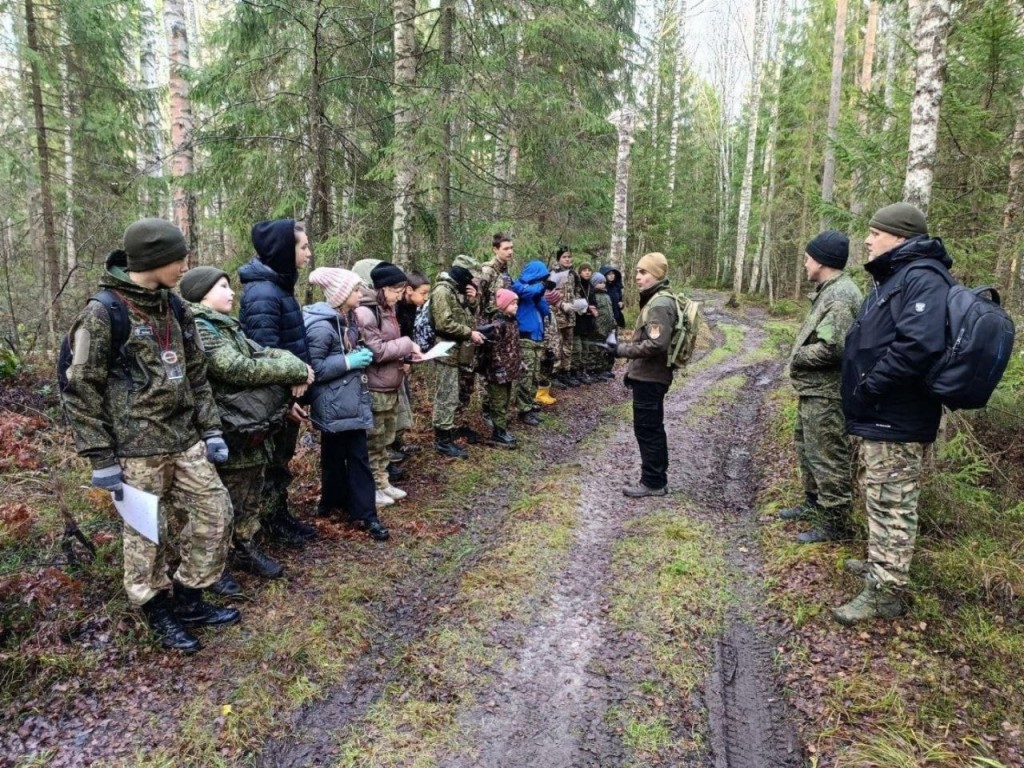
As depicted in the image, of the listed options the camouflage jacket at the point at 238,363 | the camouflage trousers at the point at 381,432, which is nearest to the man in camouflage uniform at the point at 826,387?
the camouflage trousers at the point at 381,432

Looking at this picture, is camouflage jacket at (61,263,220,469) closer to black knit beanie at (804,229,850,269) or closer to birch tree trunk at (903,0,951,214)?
black knit beanie at (804,229,850,269)

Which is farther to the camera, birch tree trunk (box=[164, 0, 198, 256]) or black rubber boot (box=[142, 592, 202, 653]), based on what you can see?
birch tree trunk (box=[164, 0, 198, 256])

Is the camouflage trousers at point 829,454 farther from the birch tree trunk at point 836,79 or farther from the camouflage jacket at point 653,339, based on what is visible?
the birch tree trunk at point 836,79

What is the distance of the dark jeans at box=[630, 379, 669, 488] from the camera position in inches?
223

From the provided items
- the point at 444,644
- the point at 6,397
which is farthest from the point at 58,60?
the point at 444,644

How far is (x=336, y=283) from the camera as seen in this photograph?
458 cm

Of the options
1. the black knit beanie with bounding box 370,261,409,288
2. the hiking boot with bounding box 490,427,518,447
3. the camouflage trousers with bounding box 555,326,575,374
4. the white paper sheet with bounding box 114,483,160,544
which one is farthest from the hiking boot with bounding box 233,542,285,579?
the camouflage trousers with bounding box 555,326,575,374

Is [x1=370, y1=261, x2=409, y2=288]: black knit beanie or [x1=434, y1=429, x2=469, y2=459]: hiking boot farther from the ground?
[x1=370, y1=261, x2=409, y2=288]: black knit beanie

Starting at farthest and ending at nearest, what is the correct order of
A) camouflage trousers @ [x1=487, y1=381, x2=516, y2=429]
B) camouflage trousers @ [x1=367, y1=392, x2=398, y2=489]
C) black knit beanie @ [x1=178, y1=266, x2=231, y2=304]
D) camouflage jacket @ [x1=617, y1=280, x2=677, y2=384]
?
camouflage trousers @ [x1=487, y1=381, x2=516, y2=429] < camouflage jacket @ [x1=617, y1=280, x2=677, y2=384] < camouflage trousers @ [x1=367, y1=392, x2=398, y2=489] < black knit beanie @ [x1=178, y1=266, x2=231, y2=304]

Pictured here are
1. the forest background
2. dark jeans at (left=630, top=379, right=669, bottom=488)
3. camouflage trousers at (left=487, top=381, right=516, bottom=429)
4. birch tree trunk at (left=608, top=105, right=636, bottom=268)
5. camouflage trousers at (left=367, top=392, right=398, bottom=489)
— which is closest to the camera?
camouflage trousers at (left=367, top=392, right=398, bottom=489)

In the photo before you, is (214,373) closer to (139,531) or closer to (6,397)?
(139,531)

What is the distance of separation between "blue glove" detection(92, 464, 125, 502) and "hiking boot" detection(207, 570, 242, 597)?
1.08m

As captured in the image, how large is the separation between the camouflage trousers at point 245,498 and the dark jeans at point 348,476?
714mm

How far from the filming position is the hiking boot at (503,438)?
727 centimetres
